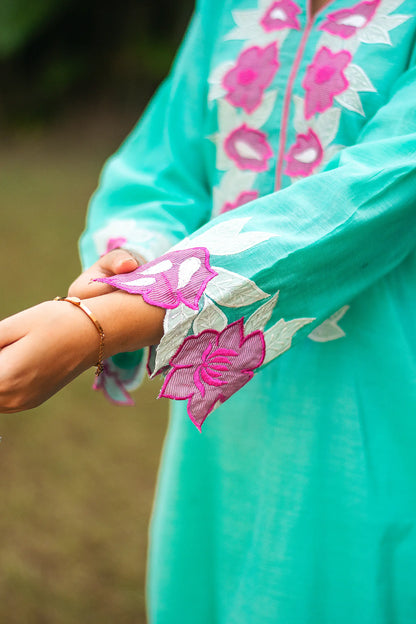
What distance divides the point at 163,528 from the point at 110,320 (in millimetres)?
506

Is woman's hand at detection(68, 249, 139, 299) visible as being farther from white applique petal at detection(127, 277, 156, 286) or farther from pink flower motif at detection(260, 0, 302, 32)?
pink flower motif at detection(260, 0, 302, 32)

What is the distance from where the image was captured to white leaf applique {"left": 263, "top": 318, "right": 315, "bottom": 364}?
69 centimetres

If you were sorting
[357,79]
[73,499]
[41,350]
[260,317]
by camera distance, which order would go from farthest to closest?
[73,499] < [357,79] < [260,317] < [41,350]

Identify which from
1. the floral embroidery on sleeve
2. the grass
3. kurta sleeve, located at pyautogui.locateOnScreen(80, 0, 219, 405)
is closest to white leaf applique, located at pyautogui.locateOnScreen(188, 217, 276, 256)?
the floral embroidery on sleeve

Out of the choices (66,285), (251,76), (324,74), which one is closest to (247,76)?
(251,76)

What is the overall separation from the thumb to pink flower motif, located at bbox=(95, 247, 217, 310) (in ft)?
0.18

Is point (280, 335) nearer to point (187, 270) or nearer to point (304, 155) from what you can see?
point (187, 270)

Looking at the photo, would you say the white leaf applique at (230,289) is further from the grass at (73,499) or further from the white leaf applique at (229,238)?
the grass at (73,499)

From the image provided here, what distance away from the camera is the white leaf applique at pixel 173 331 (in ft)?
2.00

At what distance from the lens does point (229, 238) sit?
644 mm

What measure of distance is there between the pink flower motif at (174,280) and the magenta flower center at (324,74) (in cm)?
32

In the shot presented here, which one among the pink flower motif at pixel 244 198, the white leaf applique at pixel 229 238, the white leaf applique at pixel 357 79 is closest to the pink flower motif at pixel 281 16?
the white leaf applique at pixel 357 79

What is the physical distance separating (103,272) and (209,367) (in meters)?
0.19

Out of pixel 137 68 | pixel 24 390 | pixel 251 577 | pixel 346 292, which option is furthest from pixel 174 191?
pixel 137 68
